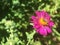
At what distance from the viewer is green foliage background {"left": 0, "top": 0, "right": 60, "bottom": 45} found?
2010 millimetres

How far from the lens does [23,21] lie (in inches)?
85.4

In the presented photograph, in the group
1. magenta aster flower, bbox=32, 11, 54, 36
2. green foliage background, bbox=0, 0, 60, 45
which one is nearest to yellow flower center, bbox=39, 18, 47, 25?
magenta aster flower, bbox=32, 11, 54, 36

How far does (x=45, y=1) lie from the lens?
2.36 metres

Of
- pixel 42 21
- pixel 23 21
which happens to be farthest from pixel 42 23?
pixel 23 21

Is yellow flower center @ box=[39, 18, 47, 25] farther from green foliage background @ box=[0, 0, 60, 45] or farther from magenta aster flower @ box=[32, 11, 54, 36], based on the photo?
green foliage background @ box=[0, 0, 60, 45]

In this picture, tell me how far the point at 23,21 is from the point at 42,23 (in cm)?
24

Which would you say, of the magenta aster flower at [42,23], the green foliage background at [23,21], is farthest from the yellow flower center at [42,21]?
the green foliage background at [23,21]

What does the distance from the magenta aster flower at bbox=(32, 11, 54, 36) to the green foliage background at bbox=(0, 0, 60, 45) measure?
3.1 inches

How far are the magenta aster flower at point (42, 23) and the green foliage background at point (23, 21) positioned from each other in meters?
0.08

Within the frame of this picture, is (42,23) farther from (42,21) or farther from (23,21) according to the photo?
(23,21)

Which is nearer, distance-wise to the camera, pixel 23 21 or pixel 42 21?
pixel 42 21

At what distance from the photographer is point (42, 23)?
78.8 inches

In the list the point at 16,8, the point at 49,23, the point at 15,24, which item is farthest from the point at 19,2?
the point at 49,23

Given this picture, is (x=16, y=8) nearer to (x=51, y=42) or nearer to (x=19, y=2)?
(x=19, y=2)
